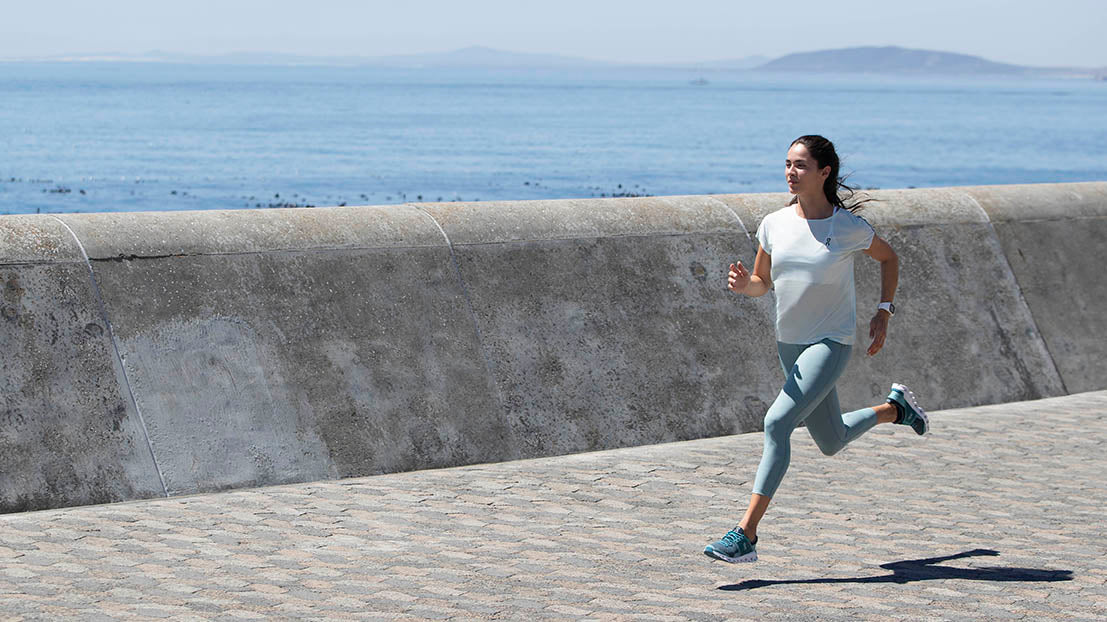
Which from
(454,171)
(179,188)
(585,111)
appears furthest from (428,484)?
(585,111)

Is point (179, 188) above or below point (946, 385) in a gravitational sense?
below

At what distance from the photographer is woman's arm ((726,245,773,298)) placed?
4941 millimetres

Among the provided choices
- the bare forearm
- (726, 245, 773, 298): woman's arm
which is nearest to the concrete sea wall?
(726, 245, 773, 298): woman's arm

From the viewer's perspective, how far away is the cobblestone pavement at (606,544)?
14.3ft

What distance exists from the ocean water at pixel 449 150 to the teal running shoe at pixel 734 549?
3249cm

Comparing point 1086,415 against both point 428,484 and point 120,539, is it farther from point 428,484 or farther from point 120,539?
point 120,539

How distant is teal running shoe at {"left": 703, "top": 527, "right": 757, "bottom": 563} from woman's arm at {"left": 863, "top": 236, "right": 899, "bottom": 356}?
83cm

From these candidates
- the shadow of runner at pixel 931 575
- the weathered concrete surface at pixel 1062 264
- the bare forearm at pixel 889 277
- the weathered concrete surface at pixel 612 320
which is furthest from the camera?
the weathered concrete surface at pixel 1062 264

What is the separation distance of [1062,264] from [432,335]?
14.4 ft

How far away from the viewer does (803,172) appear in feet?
16.2

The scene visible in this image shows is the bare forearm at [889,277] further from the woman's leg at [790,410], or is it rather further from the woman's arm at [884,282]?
the woman's leg at [790,410]

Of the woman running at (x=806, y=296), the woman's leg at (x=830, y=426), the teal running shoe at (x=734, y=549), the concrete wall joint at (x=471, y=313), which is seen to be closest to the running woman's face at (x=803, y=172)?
the woman running at (x=806, y=296)

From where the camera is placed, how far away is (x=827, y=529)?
216 inches

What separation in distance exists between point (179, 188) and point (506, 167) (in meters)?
18.5
